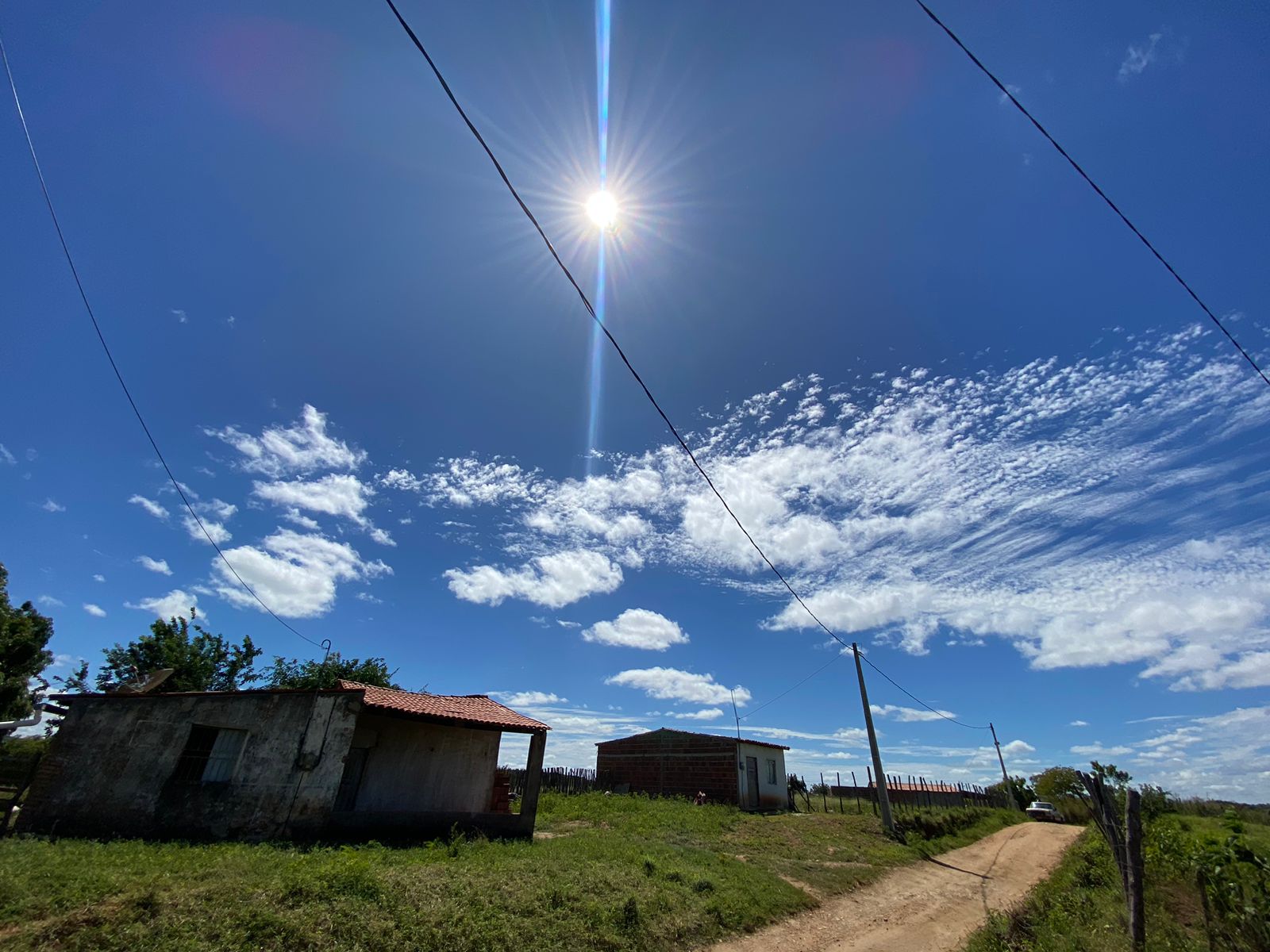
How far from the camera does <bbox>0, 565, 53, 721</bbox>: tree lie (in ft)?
76.2

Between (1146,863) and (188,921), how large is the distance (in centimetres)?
1760

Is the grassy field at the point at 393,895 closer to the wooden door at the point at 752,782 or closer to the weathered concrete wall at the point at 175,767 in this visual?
the weathered concrete wall at the point at 175,767

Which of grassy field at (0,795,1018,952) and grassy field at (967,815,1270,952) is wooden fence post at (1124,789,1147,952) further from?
grassy field at (0,795,1018,952)

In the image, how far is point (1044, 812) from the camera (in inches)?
1396

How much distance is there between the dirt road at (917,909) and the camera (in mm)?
8406

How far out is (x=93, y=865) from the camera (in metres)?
8.31

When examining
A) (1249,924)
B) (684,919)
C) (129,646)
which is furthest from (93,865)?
(129,646)

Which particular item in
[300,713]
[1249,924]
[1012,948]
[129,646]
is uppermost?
[129,646]

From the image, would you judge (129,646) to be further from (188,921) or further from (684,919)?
(684,919)

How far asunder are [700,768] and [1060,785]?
18.7 meters

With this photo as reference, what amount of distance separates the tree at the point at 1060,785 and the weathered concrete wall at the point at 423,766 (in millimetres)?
13351

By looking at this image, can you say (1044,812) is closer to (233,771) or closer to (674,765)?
(674,765)

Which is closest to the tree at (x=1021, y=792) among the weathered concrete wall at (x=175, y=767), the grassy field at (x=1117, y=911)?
the grassy field at (x=1117, y=911)

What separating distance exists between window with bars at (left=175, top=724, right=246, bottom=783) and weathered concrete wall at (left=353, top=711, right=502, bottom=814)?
274 cm
